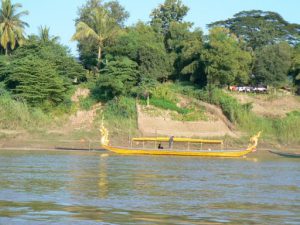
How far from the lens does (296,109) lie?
5981 centimetres

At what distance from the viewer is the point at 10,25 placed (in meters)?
64.1

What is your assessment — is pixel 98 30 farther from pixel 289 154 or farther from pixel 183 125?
pixel 289 154

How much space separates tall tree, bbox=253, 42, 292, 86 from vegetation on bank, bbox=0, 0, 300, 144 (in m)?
0.10

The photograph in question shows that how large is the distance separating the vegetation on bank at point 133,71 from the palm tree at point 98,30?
9 cm

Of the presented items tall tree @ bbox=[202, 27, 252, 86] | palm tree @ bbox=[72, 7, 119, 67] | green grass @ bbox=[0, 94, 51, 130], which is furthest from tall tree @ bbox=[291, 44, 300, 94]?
green grass @ bbox=[0, 94, 51, 130]

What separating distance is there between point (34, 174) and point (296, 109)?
117 feet

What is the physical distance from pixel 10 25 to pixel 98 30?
8.93 meters

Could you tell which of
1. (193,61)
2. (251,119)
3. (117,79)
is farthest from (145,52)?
(251,119)

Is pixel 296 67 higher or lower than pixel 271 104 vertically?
higher

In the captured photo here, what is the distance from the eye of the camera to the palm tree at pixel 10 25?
6372cm

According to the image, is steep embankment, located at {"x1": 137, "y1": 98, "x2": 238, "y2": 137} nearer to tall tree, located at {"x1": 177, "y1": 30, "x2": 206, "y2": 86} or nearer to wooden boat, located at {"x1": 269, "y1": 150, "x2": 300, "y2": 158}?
tall tree, located at {"x1": 177, "y1": 30, "x2": 206, "y2": 86}

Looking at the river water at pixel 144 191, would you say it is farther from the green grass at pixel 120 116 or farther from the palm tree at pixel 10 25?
the palm tree at pixel 10 25

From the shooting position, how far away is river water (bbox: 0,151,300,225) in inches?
706

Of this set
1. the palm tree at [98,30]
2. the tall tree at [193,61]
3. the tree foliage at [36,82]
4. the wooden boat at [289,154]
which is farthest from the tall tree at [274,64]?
the tree foliage at [36,82]
